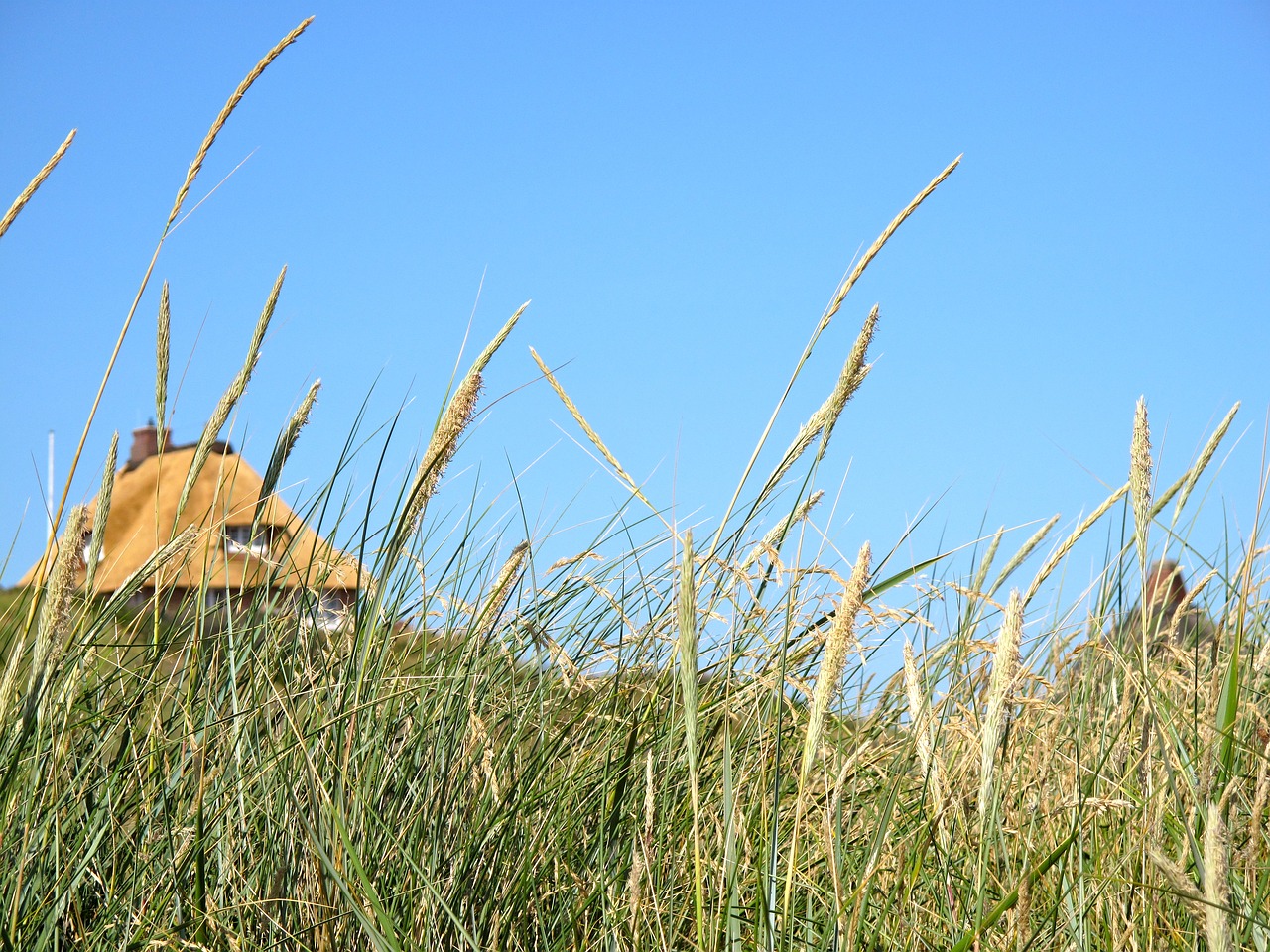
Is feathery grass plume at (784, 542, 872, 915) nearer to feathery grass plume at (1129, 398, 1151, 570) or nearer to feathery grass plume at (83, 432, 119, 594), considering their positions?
feathery grass plume at (1129, 398, 1151, 570)

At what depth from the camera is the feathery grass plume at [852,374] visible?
59.3 inches

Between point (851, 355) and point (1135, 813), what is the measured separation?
97cm

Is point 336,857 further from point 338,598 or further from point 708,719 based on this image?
point 338,598

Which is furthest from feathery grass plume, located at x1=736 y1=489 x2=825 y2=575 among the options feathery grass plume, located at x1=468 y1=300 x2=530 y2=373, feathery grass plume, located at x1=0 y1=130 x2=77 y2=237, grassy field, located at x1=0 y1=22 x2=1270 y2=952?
feathery grass plume, located at x1=0 y1=130 x2=77 y2=237

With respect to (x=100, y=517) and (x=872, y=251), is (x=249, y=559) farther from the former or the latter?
(x=872, y=251)

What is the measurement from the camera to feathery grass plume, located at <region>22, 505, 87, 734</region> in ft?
4.15

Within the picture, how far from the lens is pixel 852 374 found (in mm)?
1514

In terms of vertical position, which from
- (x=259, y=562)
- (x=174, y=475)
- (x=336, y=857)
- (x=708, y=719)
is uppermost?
(x=174, y=475)

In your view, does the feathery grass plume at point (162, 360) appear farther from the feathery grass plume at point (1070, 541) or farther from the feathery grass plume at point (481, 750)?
the feathery grass plume at point (1070, 541)

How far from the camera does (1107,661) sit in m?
3.01

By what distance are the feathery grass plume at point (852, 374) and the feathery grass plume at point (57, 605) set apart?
101 centimetres

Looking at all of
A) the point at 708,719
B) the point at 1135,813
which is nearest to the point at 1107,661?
the point at 1135,813

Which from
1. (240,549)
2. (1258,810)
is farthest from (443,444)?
(1258,810)

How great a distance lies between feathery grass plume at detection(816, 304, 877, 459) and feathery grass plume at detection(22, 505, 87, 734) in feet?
3.32
